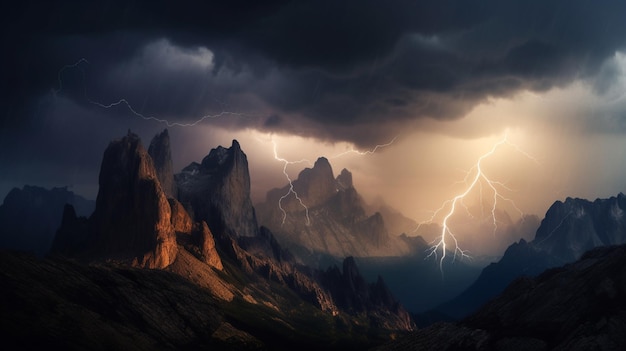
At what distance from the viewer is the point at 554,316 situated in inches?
5768

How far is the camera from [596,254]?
178m

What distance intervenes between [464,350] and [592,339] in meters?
33.9

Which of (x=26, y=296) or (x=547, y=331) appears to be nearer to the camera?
(x=547, y=331)

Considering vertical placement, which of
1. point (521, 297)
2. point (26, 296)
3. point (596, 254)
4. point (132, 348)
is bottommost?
point (132, 348)

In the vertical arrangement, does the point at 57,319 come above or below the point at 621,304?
below

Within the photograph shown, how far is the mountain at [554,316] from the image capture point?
132 metres

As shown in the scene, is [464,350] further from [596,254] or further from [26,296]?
[26,296]

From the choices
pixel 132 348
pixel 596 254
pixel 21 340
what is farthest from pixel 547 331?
pixel 21 340

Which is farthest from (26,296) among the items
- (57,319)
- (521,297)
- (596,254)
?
(596,254)

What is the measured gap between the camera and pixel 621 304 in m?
136

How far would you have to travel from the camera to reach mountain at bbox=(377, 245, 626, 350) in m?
132

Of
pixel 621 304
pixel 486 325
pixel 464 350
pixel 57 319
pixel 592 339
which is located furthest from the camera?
pixel 57 319

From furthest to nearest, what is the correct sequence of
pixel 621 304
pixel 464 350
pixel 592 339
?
1. pixel 464 350
2. pixel 621 304
3. pixel 592 339

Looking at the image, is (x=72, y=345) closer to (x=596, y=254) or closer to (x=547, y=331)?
(x=547, y=331)
